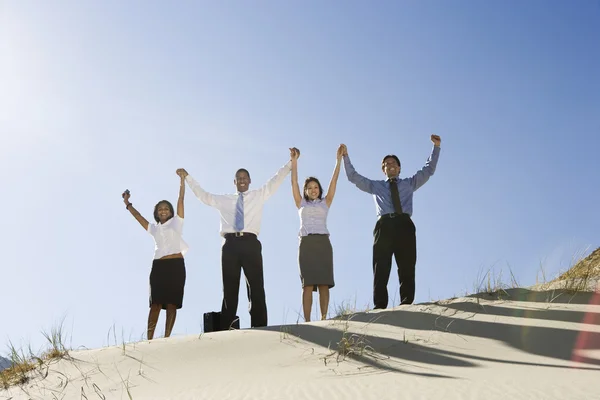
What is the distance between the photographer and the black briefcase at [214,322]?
6992mm

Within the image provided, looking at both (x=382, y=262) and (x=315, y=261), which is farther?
(x=315, y=261)

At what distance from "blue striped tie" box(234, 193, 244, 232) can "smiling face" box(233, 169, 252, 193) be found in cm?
17

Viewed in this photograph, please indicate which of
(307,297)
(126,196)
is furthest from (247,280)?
(126,196)

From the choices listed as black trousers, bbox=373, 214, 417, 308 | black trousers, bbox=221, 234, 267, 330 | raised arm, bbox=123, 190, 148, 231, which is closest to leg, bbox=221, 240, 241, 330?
black trousers, bbox=221, 234, 267, 330

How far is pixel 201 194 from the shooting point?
7684 mm

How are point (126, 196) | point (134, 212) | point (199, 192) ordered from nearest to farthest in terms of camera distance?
point (199, 192) < point (134, 212) < point (126, 196)

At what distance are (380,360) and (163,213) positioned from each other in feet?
12.4

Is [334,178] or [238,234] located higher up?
[334,178]

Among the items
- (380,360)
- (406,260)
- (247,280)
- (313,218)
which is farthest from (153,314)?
(380,360)

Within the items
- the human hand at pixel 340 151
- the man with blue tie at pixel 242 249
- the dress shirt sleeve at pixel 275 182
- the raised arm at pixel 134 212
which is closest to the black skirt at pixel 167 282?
the raised arm at pixel 134 212

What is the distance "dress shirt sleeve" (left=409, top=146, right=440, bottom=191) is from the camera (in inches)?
295

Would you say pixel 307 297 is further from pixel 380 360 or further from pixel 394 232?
pixel 380 360

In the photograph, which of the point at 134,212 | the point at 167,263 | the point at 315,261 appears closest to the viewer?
the point at 315,261

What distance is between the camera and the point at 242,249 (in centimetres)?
709
